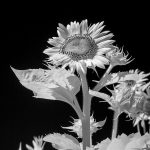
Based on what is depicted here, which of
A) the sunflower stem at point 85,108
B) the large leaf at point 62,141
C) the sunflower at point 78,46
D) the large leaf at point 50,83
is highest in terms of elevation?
the sunflower at point 78,46

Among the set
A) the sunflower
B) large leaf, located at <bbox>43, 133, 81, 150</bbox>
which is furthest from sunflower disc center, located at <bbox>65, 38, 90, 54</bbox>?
large leaf, located at <bbox>43, 133, 81, 150</bbox>

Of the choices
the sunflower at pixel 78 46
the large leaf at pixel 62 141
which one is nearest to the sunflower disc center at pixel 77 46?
the sunflower at pixel 78 46

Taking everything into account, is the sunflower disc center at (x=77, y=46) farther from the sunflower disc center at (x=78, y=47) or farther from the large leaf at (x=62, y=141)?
the large leaf at (x=62, y=141)

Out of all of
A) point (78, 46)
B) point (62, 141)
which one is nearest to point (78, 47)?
point (78, 46)

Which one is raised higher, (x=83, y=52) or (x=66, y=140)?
(x=83, y=52)

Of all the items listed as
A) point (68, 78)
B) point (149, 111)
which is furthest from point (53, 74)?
point (149, 111)

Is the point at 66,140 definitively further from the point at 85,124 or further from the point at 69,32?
the point at 69,32

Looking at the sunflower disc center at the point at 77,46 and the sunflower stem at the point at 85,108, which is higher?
the sunflower disc center at the point at 77,46

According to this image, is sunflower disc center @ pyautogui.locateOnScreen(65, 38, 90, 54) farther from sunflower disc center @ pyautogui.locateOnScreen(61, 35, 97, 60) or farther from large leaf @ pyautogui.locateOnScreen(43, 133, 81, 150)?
large leaf @ pyautogui.locateOnScreen(43, 133, 81, 150)
